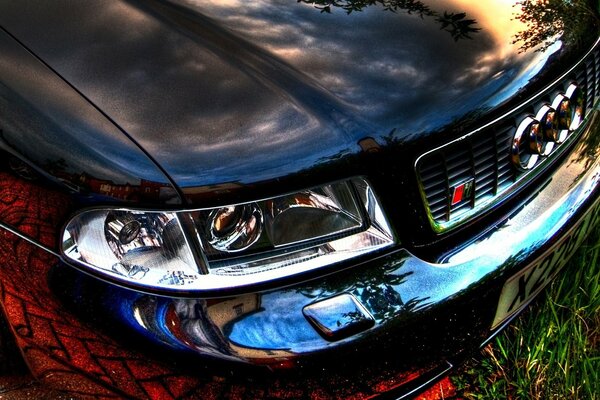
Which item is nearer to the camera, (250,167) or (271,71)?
(250,167)

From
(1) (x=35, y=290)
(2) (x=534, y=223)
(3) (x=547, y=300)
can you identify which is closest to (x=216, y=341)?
(1) (x=35, y=290)

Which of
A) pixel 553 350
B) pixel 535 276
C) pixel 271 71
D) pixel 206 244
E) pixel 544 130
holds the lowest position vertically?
pixel 553 350

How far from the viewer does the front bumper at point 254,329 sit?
1.37 meters

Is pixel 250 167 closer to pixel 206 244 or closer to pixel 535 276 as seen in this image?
pixel 206 244

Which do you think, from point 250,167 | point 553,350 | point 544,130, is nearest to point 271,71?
point 250,167

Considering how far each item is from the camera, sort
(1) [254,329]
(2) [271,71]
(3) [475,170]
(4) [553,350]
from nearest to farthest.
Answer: (1) [254,329]
(2) [271,71]
(3) [475,170]
(4) [553,350]

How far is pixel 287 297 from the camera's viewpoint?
140 cm

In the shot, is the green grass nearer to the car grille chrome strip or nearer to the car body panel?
the car body panel

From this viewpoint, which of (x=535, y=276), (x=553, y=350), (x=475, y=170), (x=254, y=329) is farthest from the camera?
(x=553, y=350)

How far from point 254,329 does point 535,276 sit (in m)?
0.77

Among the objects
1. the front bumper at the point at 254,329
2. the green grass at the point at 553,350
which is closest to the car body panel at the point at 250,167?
the front bumper at the point at 254,329

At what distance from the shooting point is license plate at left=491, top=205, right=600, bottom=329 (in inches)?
64.9

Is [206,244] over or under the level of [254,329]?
over

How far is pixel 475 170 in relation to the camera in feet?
5.37
